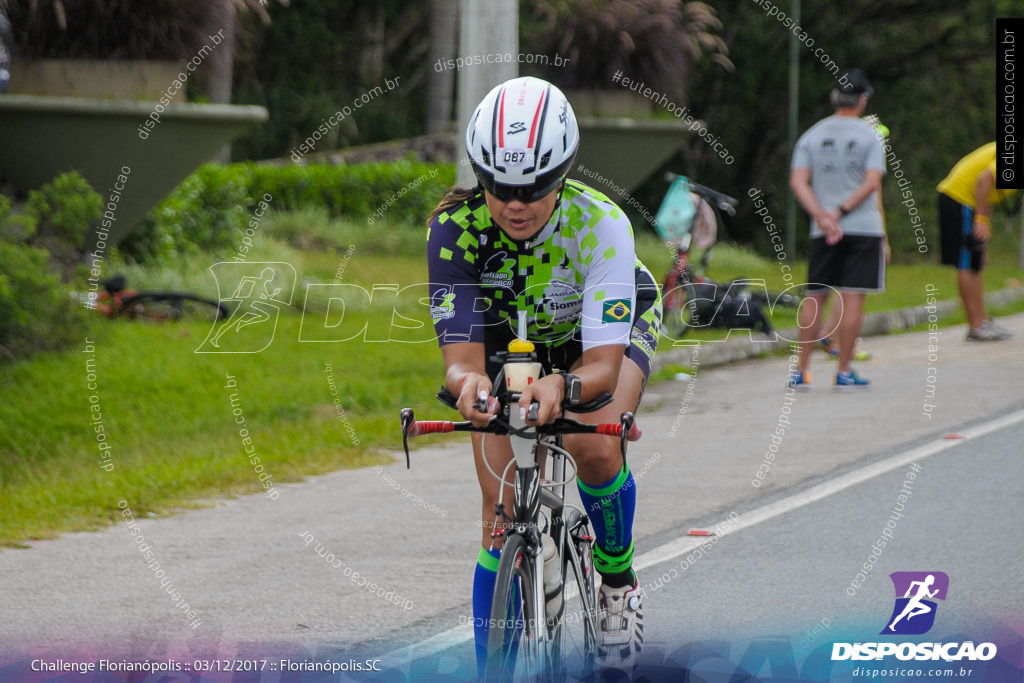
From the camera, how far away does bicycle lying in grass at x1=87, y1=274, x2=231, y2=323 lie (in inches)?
438

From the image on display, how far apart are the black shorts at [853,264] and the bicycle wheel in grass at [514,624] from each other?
695cm

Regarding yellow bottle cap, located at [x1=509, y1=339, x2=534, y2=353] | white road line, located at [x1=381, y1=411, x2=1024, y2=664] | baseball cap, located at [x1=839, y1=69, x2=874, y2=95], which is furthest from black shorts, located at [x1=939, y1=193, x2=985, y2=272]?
yellow bottle cap, located at [x1=509, y1=339, x2=534, y2=353]

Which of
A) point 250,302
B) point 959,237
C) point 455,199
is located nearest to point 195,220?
point 250,302

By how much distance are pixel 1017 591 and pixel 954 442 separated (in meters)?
3.08

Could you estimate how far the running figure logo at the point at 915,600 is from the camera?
Result: 16.3ft

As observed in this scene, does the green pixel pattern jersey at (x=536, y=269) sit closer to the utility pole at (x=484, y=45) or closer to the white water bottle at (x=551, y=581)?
the white water bottle at (x=551, y=581)

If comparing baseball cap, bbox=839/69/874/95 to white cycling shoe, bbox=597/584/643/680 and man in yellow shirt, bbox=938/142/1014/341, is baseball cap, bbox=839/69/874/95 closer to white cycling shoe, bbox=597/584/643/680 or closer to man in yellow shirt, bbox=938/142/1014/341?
man in yellow shirt, bbox=938/142/1014/341

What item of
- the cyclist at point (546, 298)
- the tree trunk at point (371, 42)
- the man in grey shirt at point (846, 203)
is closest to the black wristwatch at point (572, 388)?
the cyclist at point (546, 298)

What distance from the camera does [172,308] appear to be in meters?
11.5

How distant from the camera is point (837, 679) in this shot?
4500 millimetres

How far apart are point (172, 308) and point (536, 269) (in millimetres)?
8107

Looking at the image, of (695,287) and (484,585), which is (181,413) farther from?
(695,287)

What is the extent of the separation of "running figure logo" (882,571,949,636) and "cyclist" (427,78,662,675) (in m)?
1.25

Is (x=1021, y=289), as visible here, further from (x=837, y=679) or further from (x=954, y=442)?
(x=837, y=679)
